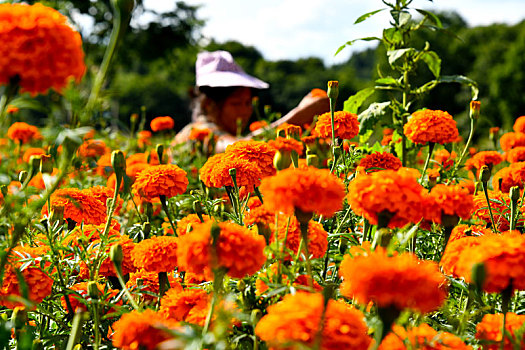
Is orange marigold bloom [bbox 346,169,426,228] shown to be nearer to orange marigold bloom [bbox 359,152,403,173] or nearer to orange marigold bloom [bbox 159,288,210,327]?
orange marigold bloom [bbox 159,288,210,327]

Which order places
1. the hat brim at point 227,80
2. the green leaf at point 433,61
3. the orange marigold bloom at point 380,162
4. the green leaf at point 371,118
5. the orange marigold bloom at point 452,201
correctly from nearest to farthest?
the orange marigold bloom at point 452,201 → the orange marigold bloom at point 380,162 → the green leaf at point 371,118 → the green leaf at point 433,61 → the hat brim at point 227,80

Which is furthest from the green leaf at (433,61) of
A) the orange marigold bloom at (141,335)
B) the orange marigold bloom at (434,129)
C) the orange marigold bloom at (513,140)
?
the orange marigold bloom at (141,335)

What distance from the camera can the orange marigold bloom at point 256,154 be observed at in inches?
56.0

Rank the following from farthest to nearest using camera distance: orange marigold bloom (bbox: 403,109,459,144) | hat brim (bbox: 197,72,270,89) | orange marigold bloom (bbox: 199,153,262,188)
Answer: hat brim (bbox: 197,72,270,89)
orange marigold bloom (bbox: 403,109,459,144)
orange marigold bloom (bbox: 199,153,262,188)

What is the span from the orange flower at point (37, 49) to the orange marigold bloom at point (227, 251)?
0.36 m

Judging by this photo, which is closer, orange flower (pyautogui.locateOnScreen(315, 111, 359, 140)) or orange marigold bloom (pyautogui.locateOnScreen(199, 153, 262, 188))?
orange marigold bloom (pyautogui.locateOnScreen(199, 153, 262, 188))

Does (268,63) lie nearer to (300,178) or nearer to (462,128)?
(462,128)

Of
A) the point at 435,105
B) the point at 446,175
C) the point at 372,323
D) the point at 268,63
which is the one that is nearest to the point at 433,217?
the point at 372,323

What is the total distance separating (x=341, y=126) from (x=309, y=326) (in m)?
0.99

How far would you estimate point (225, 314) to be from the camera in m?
0.69

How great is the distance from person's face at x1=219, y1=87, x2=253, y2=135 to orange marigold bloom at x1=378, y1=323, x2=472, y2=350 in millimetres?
3183

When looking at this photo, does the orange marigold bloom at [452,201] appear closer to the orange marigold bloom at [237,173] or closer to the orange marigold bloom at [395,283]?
the orange marigold bloom at [395,283]

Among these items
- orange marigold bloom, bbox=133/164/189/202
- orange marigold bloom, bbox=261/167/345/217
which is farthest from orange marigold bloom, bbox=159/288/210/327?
orange marigold bloom, bbox=133/164/189/202

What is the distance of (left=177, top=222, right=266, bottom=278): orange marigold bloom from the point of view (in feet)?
2.69
